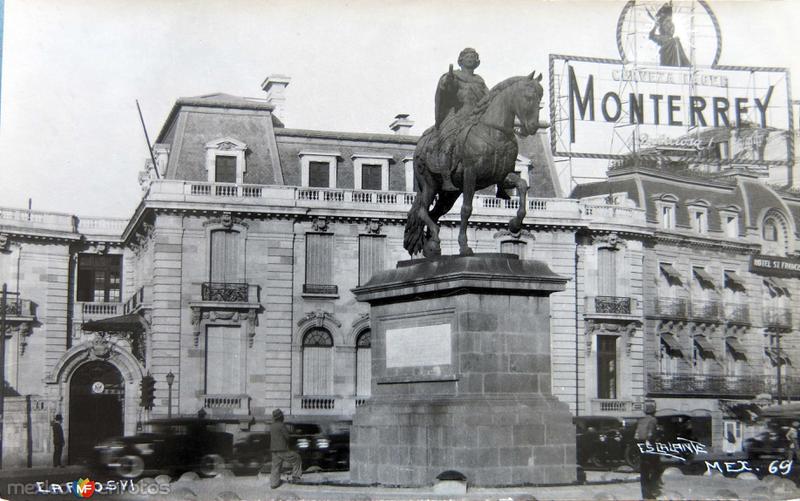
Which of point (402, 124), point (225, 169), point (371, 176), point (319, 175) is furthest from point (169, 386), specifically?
point (402, 124)

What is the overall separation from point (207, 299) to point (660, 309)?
17033 millimetres

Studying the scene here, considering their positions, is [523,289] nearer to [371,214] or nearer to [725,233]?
[371,214]

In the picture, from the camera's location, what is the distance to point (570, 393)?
43.1 metres

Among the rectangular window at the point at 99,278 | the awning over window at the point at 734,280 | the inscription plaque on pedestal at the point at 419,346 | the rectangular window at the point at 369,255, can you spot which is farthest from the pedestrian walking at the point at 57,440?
the awning over window at the point at 734,280

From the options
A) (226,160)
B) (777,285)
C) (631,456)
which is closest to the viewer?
(631,456)

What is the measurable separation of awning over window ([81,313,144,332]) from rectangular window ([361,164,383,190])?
362 inches

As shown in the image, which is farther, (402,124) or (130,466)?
(402,124)

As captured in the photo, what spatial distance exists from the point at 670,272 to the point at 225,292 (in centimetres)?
1688

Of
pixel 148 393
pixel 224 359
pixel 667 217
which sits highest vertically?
pixel 667 217

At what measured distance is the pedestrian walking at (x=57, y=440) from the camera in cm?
3772

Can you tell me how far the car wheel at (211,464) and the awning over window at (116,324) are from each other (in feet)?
43.1

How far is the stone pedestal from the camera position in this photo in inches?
655

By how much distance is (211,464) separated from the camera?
28.0m

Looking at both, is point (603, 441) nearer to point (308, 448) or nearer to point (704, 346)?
point (308, 448)
